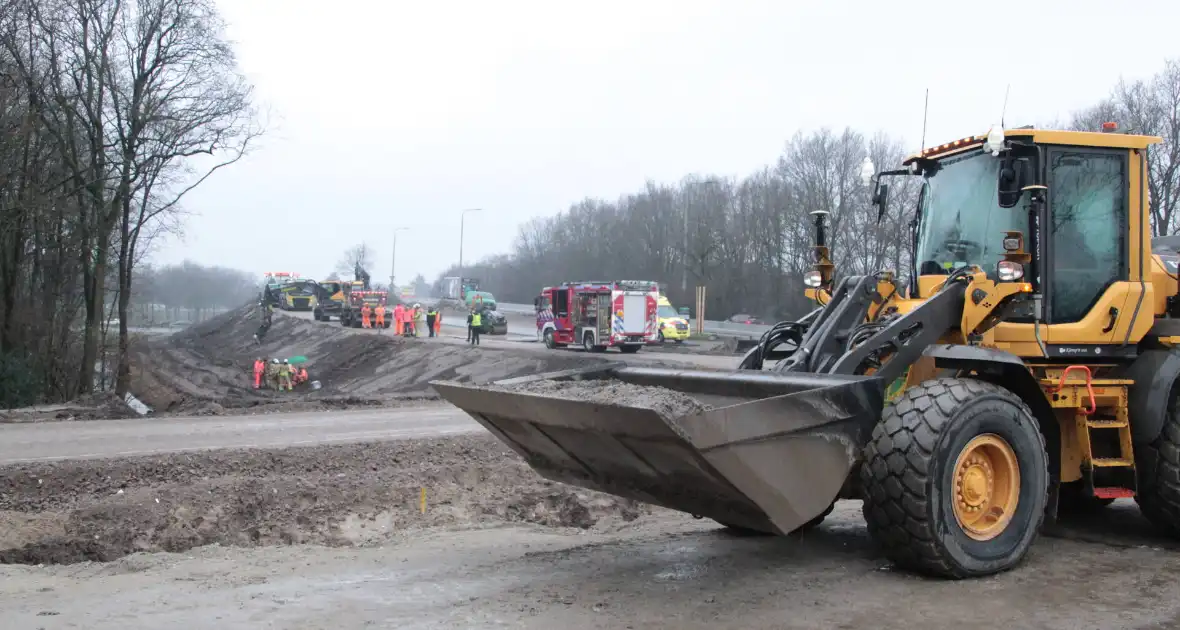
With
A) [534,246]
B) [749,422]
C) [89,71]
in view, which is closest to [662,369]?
[749,422]

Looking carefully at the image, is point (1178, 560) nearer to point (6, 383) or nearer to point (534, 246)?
point (6, 383)

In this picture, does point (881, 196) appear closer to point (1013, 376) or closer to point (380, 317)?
point (1013, 376)

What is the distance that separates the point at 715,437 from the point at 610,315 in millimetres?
27347

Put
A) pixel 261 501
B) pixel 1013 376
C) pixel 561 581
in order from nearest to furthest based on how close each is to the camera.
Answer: pixel 561 581 < pixel 1013 376 < pixel 261 501

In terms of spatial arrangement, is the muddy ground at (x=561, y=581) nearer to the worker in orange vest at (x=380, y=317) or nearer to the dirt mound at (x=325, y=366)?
the dirt mound at (x=325, y=366)

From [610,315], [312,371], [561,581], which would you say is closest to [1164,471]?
[561,581]

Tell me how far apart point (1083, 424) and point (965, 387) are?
137 cm

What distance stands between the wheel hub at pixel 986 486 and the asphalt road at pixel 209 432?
8.16m

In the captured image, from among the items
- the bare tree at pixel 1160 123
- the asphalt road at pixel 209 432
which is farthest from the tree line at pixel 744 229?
the asphalt road at pixel 209 432

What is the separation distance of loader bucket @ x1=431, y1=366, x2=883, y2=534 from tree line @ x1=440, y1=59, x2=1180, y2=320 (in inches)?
912

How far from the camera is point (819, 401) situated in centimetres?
524

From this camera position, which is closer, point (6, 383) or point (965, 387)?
point (965, 387)

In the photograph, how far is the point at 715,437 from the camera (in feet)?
15.7

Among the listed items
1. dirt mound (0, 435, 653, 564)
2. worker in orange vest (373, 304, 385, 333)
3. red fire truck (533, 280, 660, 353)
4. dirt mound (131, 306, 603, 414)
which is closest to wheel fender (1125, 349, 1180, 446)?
dirt mound (0, 435, 653, 564)
